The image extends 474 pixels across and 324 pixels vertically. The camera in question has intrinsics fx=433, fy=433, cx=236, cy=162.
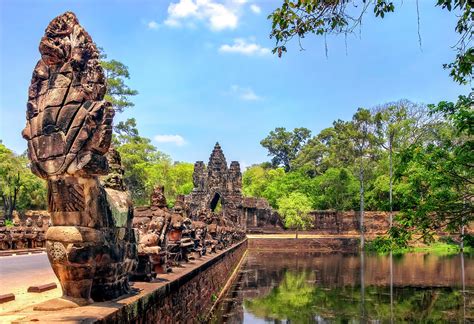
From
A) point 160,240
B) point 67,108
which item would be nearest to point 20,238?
point 160,240

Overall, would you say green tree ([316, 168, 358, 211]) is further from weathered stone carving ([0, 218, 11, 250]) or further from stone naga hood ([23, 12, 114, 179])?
stone naga hood ([23, 12, 114, 179])

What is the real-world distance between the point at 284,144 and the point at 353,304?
59.7 metres

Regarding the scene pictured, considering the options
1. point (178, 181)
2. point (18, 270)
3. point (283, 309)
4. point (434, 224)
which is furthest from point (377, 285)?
point (178, 181)

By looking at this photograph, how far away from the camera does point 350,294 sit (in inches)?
607

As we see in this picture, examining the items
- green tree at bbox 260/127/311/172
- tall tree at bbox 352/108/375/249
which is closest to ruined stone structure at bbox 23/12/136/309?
tall tree at bbox 352/108/375/249

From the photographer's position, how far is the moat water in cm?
1209

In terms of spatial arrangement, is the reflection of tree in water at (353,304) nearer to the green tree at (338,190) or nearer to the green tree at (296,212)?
the green tree at (296,212)

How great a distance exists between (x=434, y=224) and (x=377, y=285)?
11906 mm

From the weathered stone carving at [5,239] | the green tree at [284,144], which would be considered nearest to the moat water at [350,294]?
the weathered stone carving at [5,239]

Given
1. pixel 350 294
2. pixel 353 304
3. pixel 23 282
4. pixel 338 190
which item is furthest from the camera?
pixel 338 190

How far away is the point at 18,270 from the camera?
9.97 m

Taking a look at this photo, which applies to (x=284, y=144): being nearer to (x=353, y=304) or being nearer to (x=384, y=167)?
(x=384, y=167)

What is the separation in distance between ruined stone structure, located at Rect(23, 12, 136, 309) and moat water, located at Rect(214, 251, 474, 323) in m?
7.24

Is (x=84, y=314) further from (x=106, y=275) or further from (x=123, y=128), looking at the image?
(x=123, y=128)
